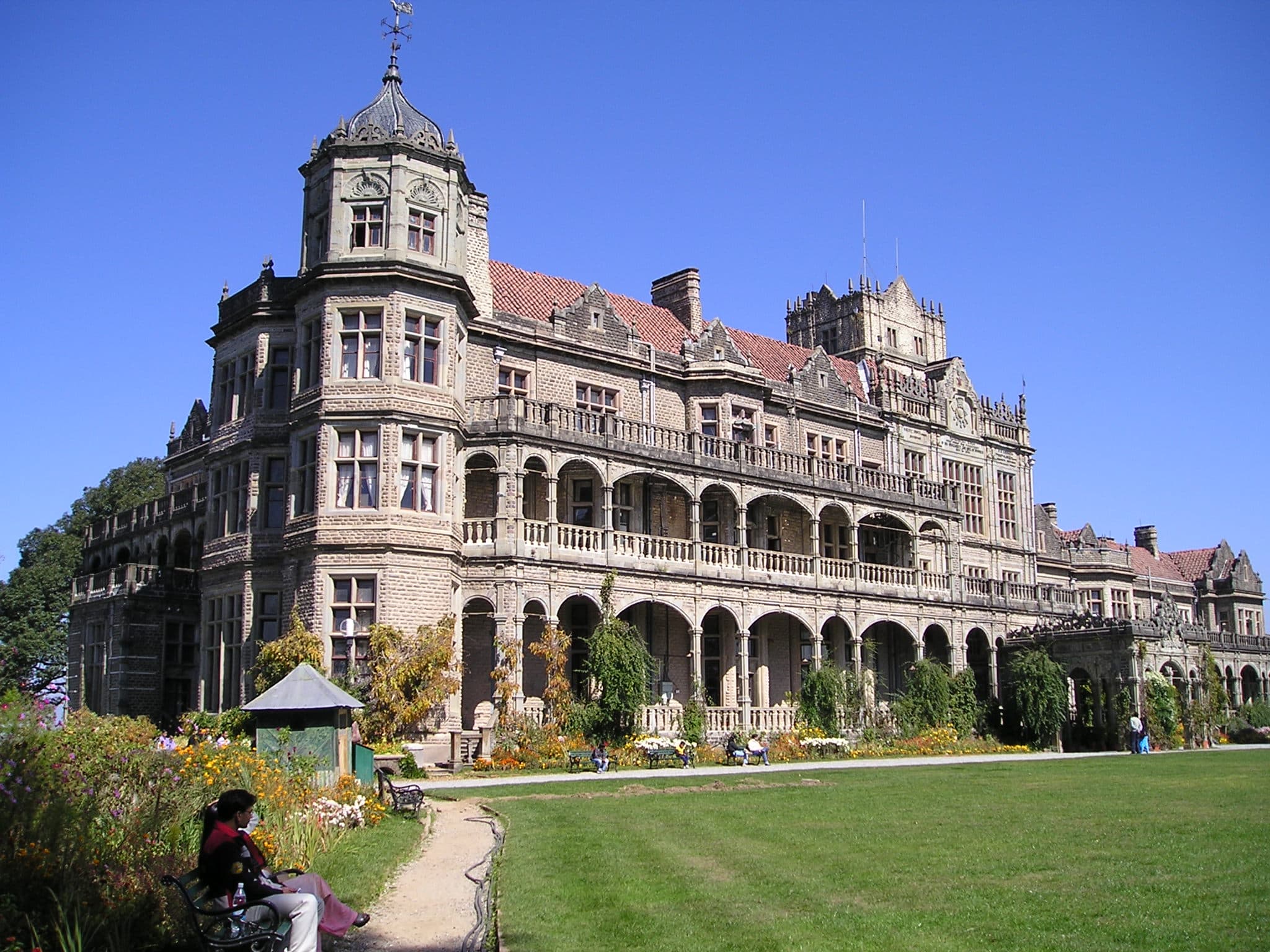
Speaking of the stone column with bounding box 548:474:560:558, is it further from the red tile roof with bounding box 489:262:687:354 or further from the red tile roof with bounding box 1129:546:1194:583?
the red tile roof with bounding box 1129:546:1194:583

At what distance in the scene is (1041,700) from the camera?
39.6 metres

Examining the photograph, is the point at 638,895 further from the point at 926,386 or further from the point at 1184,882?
the point at 926,386

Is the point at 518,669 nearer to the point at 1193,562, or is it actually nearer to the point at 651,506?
the point at 651,506

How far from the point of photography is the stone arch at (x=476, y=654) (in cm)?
3186

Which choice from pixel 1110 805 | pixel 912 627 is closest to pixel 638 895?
pixel 1110 805

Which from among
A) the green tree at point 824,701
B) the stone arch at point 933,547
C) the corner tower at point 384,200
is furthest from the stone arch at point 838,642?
the corner tower at point 384,200

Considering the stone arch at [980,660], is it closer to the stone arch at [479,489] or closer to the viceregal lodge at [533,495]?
the viceregal lodge at [533,495]

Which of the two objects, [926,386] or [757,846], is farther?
[926,386]

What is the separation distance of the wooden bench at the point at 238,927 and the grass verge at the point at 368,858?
102 inches

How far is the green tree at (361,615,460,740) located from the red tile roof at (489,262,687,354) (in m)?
10.9

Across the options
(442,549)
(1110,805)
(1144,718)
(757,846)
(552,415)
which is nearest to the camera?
(757,846)

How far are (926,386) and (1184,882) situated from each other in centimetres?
3863

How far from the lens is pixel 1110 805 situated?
19031 mm

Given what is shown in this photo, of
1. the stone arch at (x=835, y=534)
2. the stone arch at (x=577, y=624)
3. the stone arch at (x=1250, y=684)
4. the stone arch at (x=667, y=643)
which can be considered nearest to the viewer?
the stone arch at (x=577, y=624)
